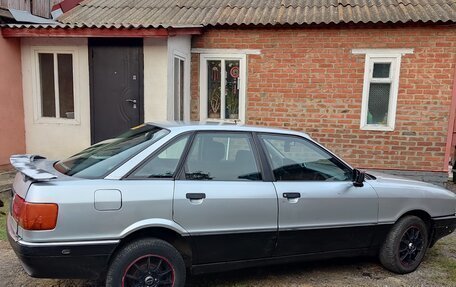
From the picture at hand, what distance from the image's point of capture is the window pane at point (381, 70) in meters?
7.44

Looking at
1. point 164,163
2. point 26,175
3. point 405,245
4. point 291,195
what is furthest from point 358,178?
point 26,175

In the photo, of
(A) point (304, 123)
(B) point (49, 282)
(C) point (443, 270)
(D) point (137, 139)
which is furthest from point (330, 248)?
(A) point (304, 123)

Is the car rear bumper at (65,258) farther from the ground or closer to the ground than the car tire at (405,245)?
farther from the ground

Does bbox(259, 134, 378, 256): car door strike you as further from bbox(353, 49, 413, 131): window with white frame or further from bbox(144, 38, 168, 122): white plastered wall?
bbox(353, 49, 413, 131): window with white frame

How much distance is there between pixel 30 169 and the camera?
10.0 ft

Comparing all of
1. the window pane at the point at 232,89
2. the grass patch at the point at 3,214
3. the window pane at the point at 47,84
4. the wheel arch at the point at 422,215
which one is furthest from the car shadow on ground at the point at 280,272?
the window pane at the point at 47,84

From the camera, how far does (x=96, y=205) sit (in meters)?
2.82

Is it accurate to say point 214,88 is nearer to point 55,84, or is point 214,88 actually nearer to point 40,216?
point 55,84

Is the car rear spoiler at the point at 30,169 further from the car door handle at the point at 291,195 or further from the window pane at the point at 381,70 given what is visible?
the window pane at the point at 381,70

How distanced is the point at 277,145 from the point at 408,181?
154 cm

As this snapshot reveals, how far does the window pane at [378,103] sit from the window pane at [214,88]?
118 inches

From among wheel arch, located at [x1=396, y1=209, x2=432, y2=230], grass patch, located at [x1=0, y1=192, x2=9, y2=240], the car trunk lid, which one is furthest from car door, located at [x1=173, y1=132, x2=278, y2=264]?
grass patch, located at [x1=0, y1=192, x2=9, y2=240]

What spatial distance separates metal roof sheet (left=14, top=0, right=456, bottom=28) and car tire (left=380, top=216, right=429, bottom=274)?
4.41 m

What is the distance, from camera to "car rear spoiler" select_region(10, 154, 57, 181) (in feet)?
9.24
